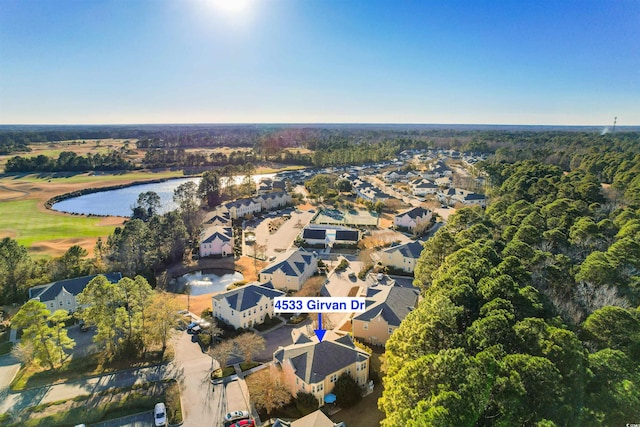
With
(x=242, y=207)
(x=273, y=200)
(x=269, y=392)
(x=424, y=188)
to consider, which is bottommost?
(x=269, y=392)

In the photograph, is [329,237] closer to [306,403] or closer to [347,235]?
[347,235]

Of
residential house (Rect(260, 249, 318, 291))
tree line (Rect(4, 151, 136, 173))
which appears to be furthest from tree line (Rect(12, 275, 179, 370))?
tree line (Rect(4, 151, 136, 173))

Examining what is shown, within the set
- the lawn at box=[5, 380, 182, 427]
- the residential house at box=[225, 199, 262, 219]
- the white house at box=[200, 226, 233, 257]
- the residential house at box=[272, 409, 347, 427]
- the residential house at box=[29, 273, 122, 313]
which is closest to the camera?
the residential house at box=[272, 409, 347, 427]

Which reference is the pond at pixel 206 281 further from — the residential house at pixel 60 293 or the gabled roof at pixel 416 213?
the gabled roof at pixel 416 213

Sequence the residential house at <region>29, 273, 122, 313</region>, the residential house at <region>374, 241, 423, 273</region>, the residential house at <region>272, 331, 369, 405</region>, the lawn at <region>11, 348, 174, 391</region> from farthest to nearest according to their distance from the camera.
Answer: the residential house at <region>374, 241, 423, 273</region>
the residential house at <region>29, 273, 122, 313</region>
the lawn at <region>11, 348, 174, 391</region>
the residential house at <region>272, 331, 369, 405</region>

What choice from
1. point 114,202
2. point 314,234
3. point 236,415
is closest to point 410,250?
point 314,234

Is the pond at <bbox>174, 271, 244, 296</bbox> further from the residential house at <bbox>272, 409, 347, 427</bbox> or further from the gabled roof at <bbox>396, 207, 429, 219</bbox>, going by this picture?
the gabled roof at <bbox>396, 207, 429, 219</bbox>

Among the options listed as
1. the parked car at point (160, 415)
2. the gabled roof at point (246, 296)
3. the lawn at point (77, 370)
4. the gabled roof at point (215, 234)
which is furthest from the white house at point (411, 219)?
the parked car at point (160, 415)
